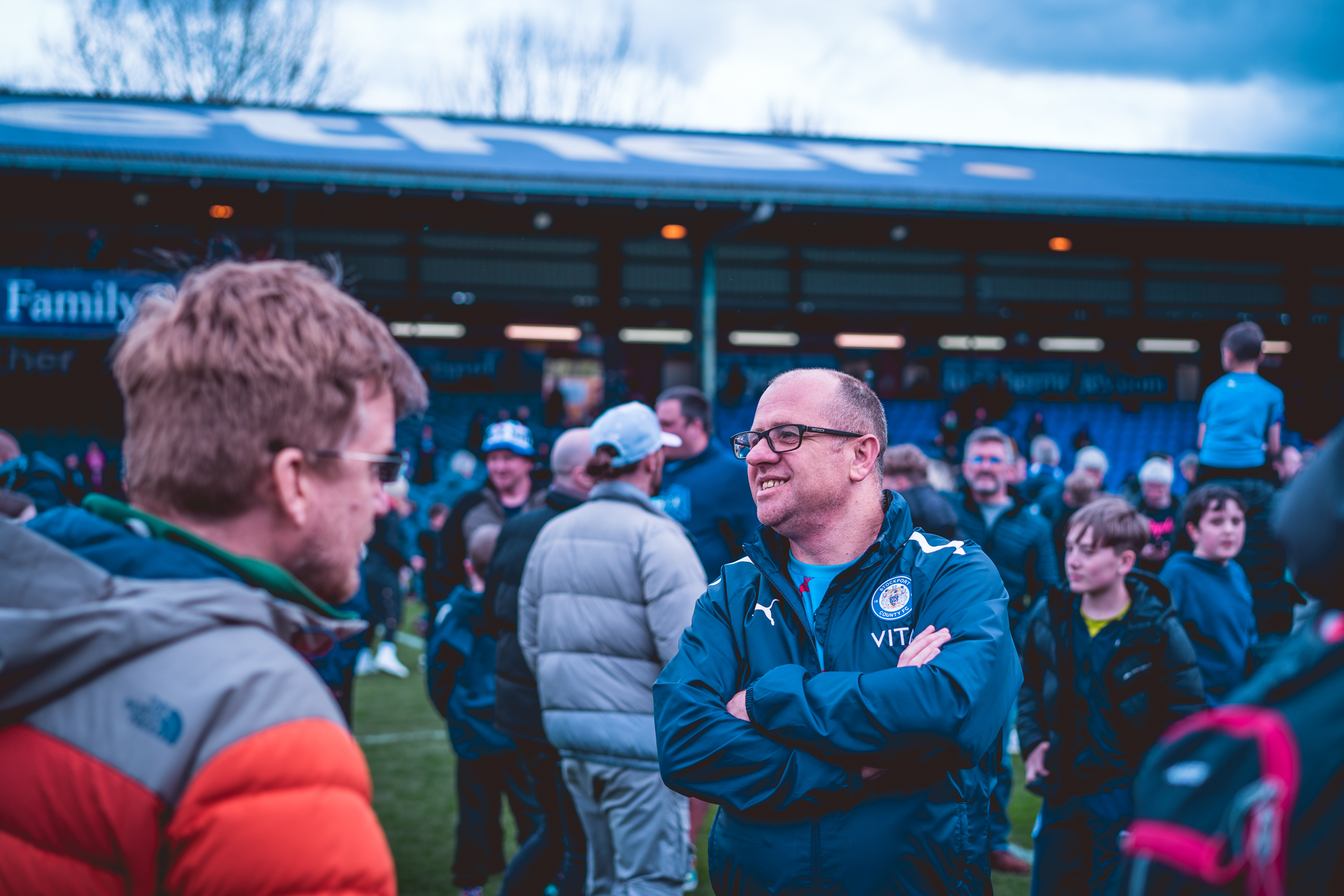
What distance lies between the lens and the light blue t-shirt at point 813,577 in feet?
8.38

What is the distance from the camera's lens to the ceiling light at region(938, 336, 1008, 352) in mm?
25984

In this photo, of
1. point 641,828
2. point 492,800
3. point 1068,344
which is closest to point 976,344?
point 1068,344

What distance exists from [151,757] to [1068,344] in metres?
27.8

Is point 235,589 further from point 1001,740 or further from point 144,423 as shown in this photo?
point 1001,740

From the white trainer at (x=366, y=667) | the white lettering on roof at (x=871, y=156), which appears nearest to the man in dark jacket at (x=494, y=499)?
the white trainer at (x=366, y=667)

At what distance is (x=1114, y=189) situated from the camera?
16875 millimetres

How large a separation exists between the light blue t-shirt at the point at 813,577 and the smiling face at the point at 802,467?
0.09 m

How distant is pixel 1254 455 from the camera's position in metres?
Result: 6.37

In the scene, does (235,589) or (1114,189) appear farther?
(1114,189)

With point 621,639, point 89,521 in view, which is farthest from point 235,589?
point 621,639

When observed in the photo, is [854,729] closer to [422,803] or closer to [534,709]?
[534,709]

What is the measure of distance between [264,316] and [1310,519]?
123cm

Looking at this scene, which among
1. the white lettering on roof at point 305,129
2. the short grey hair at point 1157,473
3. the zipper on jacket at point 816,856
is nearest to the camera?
the zipper on jacket at point 816,856

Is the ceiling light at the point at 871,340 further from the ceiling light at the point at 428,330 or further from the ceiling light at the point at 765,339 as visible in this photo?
the ceiling light at the point at 428,330
